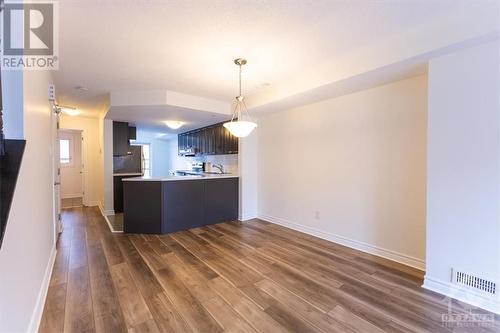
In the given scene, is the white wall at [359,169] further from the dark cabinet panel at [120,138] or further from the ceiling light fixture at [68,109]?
the ceiling light fixture at [68,109]

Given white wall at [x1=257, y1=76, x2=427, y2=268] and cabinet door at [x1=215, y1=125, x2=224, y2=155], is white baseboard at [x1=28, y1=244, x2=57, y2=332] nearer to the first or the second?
white wall at [x1=257, y1=76, x2=427, y2=268]

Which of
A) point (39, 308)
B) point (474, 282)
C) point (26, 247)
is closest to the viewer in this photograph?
point (26, 247)

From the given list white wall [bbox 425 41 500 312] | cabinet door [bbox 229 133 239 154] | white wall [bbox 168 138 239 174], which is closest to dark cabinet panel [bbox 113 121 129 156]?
white wall [bbox 168 138 239 174]

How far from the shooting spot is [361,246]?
328cm

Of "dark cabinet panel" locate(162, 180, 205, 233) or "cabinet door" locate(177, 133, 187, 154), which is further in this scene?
"cabinet door" locate(177, 133, 187, 154)

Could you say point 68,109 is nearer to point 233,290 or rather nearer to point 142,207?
point 142,207

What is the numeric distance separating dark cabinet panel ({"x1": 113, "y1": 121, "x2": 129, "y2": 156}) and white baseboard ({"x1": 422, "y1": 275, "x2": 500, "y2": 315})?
618 cm

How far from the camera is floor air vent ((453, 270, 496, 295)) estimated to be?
6.44ft

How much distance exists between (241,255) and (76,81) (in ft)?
11.8

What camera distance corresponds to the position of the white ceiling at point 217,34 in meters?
1.86

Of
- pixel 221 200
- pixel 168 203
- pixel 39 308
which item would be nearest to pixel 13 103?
pixel 39 308

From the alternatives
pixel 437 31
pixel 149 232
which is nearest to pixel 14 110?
pixel 149 232

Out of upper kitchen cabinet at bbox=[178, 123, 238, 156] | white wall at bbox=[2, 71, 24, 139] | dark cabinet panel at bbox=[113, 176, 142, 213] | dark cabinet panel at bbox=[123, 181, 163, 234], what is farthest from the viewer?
dark cabinet panel at bbox=[113, 176, 142, 213]

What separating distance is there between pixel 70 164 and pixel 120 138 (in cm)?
355
